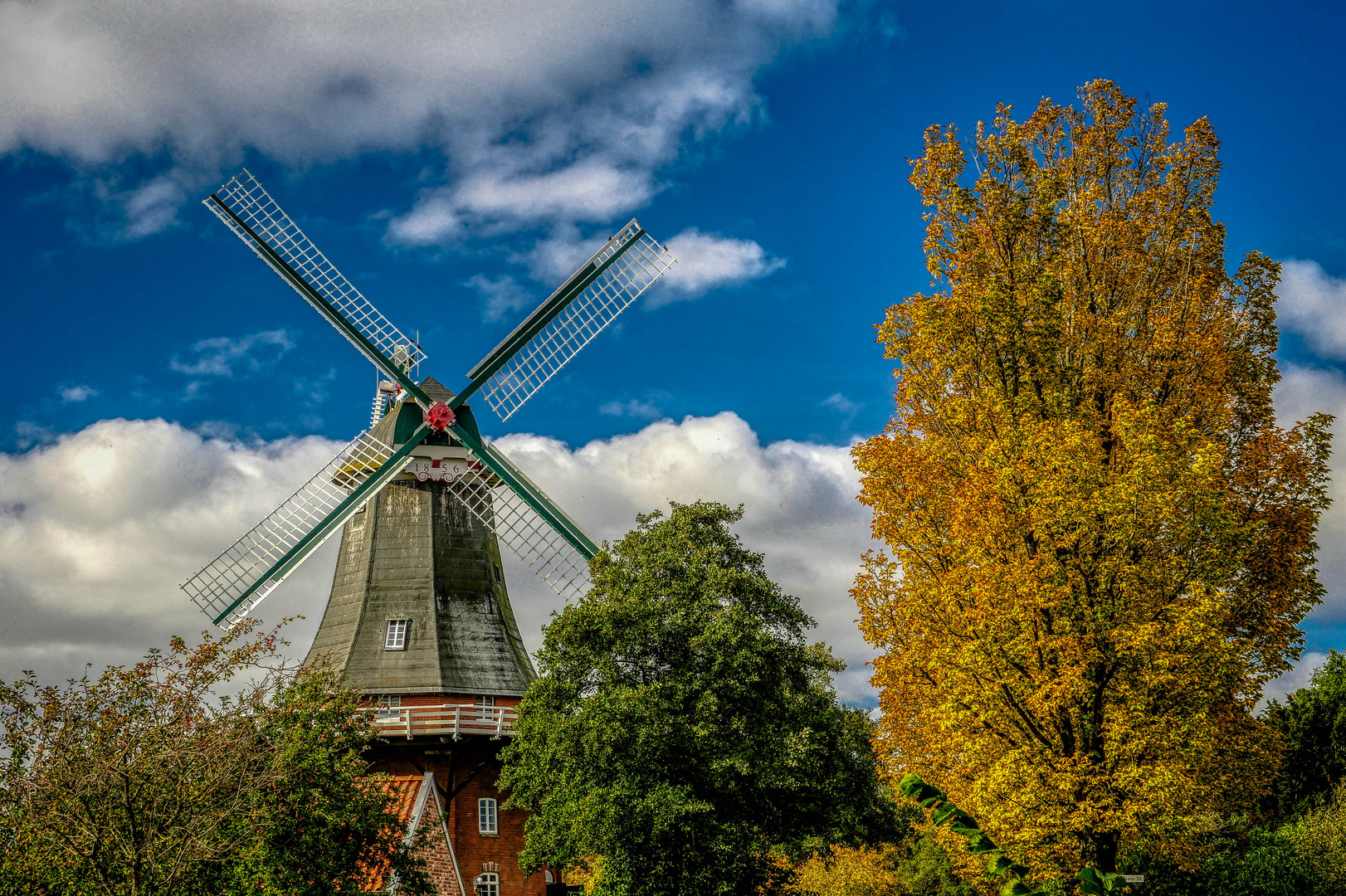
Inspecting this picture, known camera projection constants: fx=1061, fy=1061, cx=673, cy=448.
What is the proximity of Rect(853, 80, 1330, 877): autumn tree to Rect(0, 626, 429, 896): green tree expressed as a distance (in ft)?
32.4

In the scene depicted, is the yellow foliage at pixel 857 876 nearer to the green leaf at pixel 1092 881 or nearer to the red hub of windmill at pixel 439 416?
the red hub of windmill at pixel 439 416

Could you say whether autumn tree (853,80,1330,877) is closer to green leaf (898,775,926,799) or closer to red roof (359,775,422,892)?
green leaf (898,775,926,799)

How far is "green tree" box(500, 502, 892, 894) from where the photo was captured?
21.2 meters

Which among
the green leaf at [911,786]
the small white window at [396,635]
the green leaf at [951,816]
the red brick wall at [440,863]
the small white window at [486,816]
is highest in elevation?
the small white window at [396,635]

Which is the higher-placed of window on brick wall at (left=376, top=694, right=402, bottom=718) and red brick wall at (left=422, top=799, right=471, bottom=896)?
window on brick wall at (left=376, top=694, right=402, bottom=718)

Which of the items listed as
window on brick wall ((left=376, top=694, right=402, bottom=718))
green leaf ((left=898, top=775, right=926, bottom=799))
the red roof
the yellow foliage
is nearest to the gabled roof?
the red roof

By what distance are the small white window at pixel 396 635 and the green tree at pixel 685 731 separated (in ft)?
17.6

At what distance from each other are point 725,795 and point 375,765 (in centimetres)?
1111

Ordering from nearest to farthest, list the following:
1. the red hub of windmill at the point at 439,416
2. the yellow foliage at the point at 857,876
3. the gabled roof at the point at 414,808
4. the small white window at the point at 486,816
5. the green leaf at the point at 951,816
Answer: the green leaf at the point at 951,816, the gabled roof at the point at 414,808, the small white window at the point at 486,816, the red hub of windmill at the point at 439,416, the yellow foliage at the point at 857,876

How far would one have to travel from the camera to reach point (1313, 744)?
4016cm

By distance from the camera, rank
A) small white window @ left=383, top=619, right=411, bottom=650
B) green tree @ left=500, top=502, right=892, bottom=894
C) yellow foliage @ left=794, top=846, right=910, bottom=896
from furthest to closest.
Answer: yellow foliage @ left=794, top=846, right=910, bottom=896 < small white window @ left=383, top=619, right=411, bottom=650 < green tree @ left=500, top=502, right=892, bottom=894

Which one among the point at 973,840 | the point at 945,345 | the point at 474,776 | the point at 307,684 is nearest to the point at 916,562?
the point at 945,345

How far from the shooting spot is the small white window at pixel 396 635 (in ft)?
93.0

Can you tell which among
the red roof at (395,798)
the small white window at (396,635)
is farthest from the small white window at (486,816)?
the small white window at (396,635)
